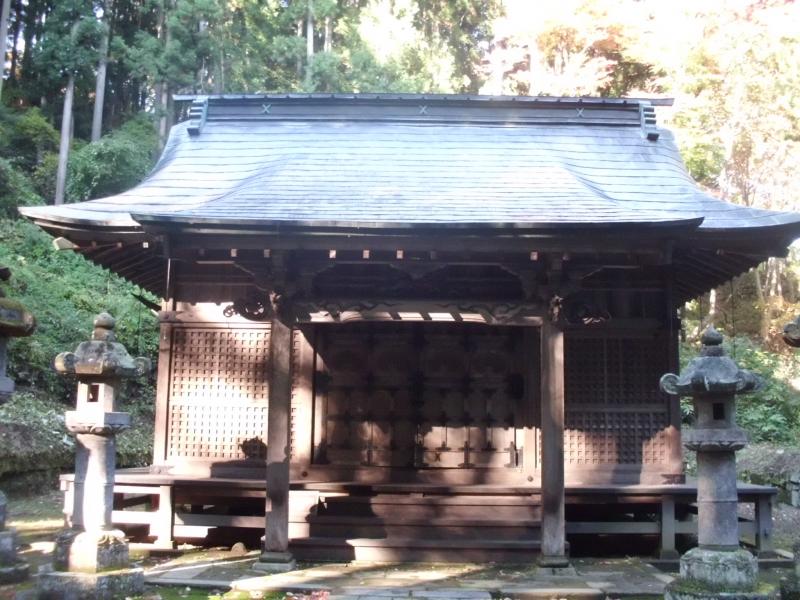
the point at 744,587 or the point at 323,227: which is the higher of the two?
the point at 323,227

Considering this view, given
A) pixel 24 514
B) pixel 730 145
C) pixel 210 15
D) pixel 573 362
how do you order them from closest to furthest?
1. pixel 573 362
2. pixel 24 514
3. pixel 730 145
4. pixel 210 15

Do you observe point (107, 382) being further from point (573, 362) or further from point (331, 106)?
point (331, 106)

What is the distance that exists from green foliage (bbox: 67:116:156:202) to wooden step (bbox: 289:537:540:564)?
19.9 m

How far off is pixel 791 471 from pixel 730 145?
8.12 meters

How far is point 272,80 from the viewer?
91.6 ft

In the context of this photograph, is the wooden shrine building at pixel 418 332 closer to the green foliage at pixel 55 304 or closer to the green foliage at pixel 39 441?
the green foliage at pixel 39 441

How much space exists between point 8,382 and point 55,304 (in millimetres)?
11955

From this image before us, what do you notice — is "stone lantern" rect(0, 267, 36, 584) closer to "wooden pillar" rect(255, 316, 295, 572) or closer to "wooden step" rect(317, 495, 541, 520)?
"wooden pillar" rect(255, 316, 295, 572)

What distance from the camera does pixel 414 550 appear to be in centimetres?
756

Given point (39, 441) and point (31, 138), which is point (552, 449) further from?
point (31, 138)

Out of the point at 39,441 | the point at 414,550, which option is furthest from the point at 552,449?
the point at 39,441

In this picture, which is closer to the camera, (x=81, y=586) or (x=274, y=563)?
(x=81, y=586)

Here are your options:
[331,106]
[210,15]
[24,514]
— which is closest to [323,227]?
[331,106]

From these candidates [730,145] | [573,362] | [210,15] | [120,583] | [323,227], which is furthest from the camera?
[210,15]
